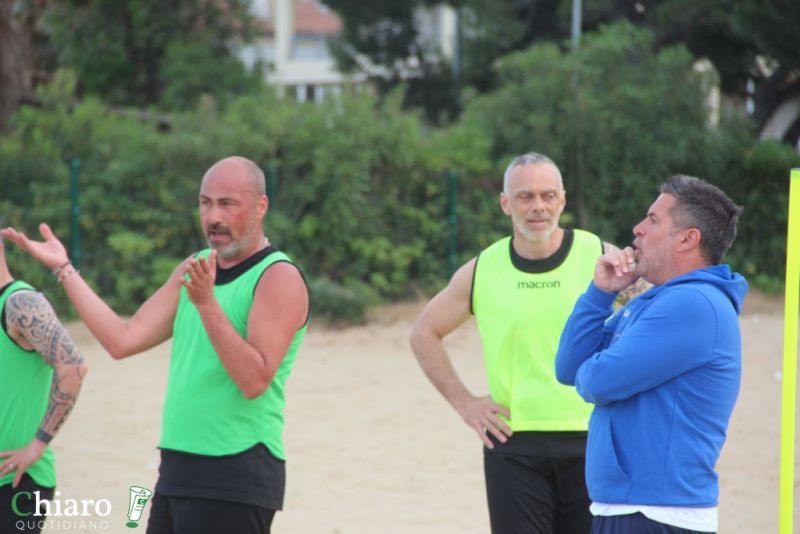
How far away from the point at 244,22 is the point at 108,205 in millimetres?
7095

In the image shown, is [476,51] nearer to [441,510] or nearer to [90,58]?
[90,58]

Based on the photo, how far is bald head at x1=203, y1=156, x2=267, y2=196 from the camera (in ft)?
13.8

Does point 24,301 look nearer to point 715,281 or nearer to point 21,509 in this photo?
point 21,509

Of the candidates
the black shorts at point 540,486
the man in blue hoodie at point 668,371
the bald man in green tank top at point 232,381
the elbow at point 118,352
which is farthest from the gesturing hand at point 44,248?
the man in blue hoodie at point 668,371

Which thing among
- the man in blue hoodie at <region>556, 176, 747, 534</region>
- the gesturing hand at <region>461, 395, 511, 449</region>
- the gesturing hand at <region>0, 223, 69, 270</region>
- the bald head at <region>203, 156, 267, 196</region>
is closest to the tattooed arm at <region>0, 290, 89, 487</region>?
the gesturing hand at <region>0, 223, 69, 270</region>

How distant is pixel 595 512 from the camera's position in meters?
3.54

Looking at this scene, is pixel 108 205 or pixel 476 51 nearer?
pixel 108 205

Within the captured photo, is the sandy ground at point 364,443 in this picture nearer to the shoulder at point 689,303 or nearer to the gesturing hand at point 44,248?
the gesturing hand at point 44,248

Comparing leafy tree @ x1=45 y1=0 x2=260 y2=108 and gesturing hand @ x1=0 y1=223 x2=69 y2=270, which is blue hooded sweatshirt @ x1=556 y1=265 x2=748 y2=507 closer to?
gesturing hand @ x1=0 y1=223 x2=69 y2=270

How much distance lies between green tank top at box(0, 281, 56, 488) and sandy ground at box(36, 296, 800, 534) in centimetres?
270

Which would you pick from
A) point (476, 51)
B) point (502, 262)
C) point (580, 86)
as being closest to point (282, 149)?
point (580, 86)

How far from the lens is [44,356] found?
4445mm

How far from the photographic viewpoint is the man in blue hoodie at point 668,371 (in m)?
3.32

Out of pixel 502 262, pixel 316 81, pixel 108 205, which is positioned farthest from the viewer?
pixel 316 81
